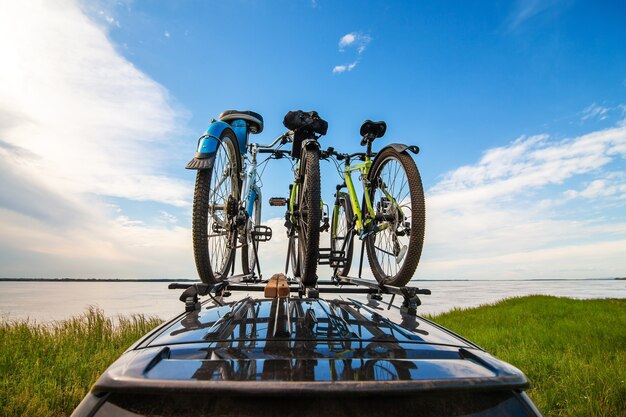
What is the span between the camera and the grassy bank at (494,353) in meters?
3.69

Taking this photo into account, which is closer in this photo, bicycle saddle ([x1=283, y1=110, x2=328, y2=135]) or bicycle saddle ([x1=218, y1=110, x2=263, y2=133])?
bicycle saddle ([x1=283, y1=110, x2=328, y2=135])

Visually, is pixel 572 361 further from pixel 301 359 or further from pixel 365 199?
pixel 301 359

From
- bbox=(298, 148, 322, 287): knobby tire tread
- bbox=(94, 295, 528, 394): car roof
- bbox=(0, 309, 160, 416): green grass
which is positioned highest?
bbox=(298, 148, 322, 287): knobby tire tread

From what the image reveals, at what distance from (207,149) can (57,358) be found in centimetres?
513

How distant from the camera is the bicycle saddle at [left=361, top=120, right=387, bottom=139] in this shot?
4305 millimetres

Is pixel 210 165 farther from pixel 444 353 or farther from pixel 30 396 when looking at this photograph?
pixel 30 396

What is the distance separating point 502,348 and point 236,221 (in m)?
5.15

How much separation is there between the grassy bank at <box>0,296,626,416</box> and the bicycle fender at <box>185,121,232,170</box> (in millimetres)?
3219

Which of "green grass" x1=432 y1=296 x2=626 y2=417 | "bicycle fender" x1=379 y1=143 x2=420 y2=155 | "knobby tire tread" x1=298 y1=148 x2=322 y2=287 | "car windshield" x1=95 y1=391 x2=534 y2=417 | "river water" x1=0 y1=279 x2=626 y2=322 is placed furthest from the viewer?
"river water" x1=0 y1=279 x2=626 y2=322

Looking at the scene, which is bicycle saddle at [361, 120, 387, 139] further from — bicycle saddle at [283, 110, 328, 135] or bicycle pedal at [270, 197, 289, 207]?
bicycle pedal at [270, 197, 289, 207]

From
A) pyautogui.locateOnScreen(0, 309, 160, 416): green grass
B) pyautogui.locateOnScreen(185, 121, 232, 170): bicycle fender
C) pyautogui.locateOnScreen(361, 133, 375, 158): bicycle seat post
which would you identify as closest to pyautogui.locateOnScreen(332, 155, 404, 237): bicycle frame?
pyautogui.locateOnScreen(361, 133, 375, 158): bicycle seat post

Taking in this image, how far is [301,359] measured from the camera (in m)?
0.87

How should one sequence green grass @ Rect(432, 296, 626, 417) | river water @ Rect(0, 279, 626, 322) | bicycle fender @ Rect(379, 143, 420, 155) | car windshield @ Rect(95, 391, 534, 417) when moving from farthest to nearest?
river water @ Rect(0, 279, 626, 322), green grass @ Rect(432, 296, 626, 417), bicycle fender @ Rect(379, 143, 420, 155), car windshield @ Rect(95, 391, 534, 417)

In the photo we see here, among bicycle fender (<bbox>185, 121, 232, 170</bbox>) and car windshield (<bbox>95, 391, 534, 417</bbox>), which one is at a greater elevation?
bicycle fender (<bbox>185, 121, 232, 170</bbox>)
